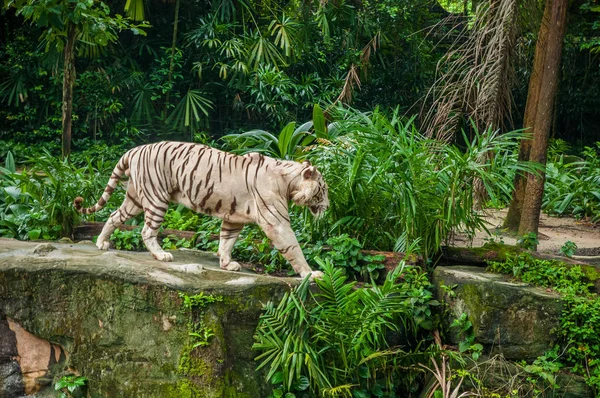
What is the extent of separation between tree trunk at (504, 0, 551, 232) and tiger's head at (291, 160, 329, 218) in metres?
2.52

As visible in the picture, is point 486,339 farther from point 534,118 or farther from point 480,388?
point 534,118

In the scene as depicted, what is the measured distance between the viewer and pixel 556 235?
855 cm

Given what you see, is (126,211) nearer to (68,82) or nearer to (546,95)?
(68,82)

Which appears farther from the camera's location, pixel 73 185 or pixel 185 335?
pixel 73 185

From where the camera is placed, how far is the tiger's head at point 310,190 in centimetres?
528

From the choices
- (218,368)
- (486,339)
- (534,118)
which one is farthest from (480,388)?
(534,118)

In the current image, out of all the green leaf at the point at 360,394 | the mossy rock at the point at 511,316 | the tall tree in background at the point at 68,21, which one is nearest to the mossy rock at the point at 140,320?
the green leaf at the point at 360,394

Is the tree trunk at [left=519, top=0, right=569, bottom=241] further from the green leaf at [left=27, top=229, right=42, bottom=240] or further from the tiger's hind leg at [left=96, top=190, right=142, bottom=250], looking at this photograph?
the green leaf at [left=27, top=229, right=42, bottom=240]

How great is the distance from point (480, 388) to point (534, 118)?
10.2 feet

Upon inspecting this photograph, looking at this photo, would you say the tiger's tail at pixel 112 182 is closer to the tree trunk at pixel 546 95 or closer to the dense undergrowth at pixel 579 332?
the dense undergrowth at pixel 579 332

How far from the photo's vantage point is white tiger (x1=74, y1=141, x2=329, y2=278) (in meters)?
5.24

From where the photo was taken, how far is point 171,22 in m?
13.8

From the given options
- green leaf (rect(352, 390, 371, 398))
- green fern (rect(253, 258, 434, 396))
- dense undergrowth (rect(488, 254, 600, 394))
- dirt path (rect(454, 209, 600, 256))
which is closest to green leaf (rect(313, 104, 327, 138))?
dirt path (rect(454, 209, 600, 256))

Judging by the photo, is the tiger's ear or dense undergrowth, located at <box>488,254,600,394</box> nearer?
dense undergrowth, located at <box>488,254,600,394</box>
